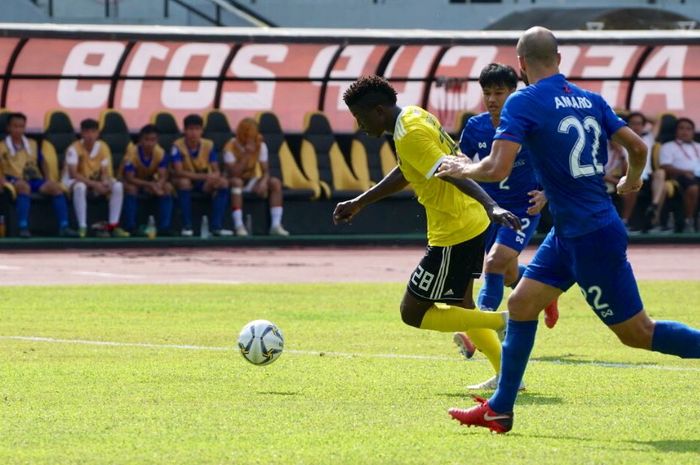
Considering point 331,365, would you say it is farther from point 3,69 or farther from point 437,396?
point 3,69

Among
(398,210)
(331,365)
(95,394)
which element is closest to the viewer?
(95,394)

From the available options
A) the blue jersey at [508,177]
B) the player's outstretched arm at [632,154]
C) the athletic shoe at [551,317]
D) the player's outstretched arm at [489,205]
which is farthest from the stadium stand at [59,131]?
the player's outstretched arm at [632,154]

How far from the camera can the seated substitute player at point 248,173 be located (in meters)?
26.0

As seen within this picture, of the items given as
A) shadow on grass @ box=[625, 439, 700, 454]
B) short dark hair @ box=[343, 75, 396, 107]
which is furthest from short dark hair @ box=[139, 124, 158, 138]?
shadow on grass @ box=[625, 439, 700, 454]

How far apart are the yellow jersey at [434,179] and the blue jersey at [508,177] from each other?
135 centimetres

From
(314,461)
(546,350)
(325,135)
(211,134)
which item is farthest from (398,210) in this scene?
(314,461)

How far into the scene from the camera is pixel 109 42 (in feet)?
86.0

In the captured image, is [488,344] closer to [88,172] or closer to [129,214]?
[88,172]

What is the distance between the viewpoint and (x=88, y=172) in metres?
25.4

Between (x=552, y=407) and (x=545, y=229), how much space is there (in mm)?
18576

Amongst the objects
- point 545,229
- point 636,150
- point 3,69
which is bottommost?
point 545,229

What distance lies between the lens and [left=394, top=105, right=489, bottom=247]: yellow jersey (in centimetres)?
933

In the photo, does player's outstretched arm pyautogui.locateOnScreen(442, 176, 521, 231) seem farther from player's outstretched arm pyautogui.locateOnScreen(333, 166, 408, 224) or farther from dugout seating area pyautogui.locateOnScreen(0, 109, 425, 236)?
dugout seating area pyautogui.locateOnScreen(0, 109, 425, 236)

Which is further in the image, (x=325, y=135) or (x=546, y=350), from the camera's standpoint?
(x=325, y=135)
